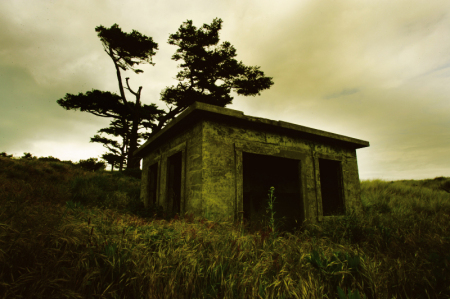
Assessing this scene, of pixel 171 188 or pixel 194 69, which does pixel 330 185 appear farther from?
pixel 194 69

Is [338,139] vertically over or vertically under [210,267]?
over

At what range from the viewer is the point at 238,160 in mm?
5582

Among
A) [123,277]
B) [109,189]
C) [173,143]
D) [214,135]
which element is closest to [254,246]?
[123,277]

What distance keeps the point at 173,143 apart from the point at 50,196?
407 cm

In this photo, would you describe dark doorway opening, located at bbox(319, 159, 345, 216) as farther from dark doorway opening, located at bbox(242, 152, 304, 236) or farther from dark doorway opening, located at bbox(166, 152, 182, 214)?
dark doorway opening, located at bbox(166, 152, 182, 214)

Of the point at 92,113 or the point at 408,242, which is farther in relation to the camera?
the point at 92,113

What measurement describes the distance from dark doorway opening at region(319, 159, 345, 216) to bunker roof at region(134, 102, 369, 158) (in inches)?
32.3

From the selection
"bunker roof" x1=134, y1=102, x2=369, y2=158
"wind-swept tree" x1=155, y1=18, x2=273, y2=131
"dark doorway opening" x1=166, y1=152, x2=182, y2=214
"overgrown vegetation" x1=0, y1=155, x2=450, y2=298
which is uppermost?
"wind-swept tree" x1=155, y1=18, x2=273, y2=131

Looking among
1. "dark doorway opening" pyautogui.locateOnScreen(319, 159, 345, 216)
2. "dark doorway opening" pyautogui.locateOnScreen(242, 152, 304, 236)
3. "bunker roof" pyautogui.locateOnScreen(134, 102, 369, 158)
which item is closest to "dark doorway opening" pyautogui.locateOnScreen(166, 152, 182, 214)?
"bunker roof" pyautogui.locateOnScreen(134, 102, 369, 158)

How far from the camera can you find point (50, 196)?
7.21 m

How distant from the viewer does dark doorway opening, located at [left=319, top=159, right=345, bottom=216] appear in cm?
790

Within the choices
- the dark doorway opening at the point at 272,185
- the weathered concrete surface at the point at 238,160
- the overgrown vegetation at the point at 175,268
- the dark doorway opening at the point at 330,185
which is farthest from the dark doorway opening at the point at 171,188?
the dark doorway opening at the point at 330,185

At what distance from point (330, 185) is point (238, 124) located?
474 cm

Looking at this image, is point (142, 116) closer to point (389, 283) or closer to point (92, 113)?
point (92, 113)
